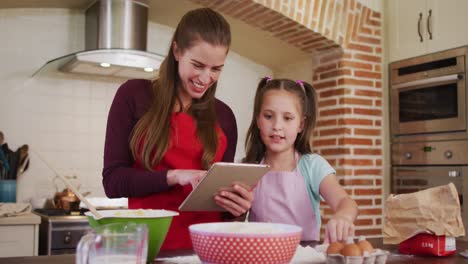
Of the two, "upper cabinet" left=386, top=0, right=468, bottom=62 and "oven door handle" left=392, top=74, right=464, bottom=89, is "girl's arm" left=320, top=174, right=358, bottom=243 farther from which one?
"upper cabinet" left=386, top=0, right=468, bottom=62

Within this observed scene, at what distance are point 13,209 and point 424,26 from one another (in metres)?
2.72

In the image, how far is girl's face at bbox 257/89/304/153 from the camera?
5.78 ft

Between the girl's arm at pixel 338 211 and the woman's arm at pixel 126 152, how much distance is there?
0.46 metres

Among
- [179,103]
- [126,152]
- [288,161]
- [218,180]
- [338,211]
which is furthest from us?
[288,161]

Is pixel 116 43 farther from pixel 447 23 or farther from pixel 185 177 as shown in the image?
pixel 185 177

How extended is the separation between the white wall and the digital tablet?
8.12 feet

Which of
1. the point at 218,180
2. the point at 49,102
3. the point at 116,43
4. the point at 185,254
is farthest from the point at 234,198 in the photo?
the point at 49,102

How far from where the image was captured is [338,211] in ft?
4.87

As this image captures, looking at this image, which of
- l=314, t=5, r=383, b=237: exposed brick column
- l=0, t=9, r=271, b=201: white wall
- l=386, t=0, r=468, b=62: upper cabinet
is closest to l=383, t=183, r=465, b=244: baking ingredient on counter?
l=386, t=0, r=468, b=62: upper cabinet

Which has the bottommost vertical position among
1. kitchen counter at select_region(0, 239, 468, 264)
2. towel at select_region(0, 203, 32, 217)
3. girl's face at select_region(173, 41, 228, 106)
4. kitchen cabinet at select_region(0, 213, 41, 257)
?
kitchen cabinet at select_region(0, 213, 41, 257)

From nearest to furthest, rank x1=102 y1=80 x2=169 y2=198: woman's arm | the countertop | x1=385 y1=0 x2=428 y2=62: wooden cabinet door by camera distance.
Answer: x1=102 y1=80 x2=169 y2=198: woman's arm < the countertop < x1=385 y1=0 x2=428 y2=62: wooden cabinet door

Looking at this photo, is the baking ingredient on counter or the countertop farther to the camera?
the countertop

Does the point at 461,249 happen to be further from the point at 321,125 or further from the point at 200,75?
the point at 321,125

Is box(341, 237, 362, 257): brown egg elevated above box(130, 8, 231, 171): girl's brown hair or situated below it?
below
